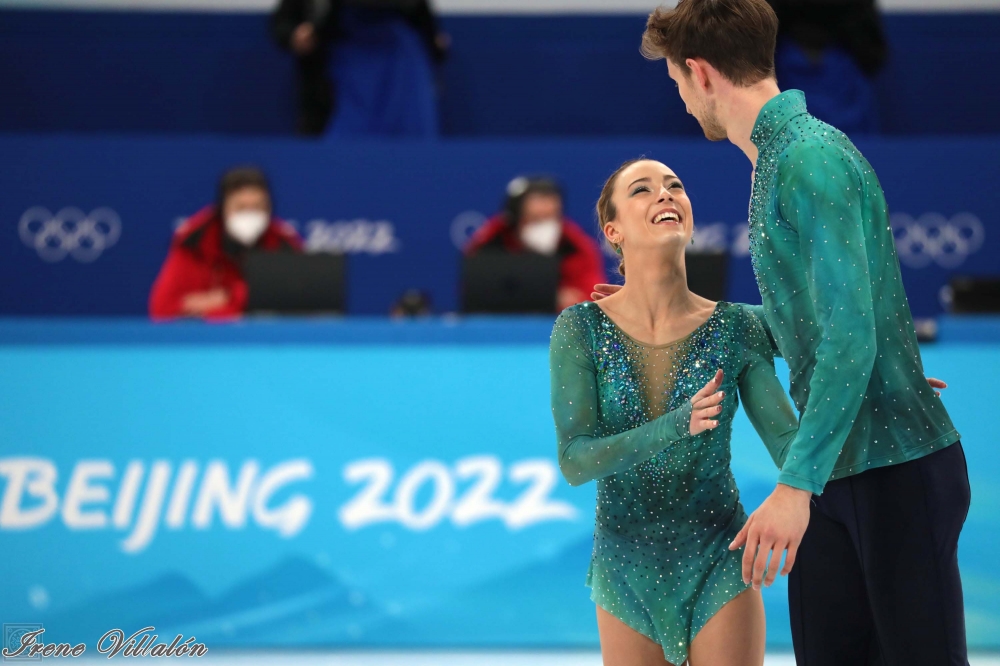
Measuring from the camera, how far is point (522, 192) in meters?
6.09

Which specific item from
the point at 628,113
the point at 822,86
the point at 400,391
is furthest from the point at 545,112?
the point at 400,391

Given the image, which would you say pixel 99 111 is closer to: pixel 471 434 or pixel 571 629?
pixel 471 434

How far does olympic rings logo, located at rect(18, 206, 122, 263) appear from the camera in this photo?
21.7 feet

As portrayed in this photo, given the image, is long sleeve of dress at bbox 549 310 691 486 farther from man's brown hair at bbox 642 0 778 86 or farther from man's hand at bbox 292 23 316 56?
man's hand at bbox 292 23 316 56

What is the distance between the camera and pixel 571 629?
378cm

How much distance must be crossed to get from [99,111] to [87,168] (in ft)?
4.86

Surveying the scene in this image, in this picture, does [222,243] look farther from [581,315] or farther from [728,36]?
[728,36]

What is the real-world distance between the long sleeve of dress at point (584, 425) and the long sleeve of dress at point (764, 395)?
26cm

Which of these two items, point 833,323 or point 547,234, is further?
point 547,234

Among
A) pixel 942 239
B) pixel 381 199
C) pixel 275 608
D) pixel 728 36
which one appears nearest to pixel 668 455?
pixel 728 36

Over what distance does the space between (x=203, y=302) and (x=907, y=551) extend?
4663 millimetres

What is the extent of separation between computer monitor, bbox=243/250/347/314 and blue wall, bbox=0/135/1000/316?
1783mm

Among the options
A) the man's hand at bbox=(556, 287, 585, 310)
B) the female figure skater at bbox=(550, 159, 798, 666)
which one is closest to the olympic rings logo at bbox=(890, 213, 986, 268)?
the man's hand at bbox=(556, 287, 585, 310)

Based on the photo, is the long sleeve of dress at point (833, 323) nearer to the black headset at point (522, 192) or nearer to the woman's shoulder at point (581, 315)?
the woman's shoulder at point (581, 315)
